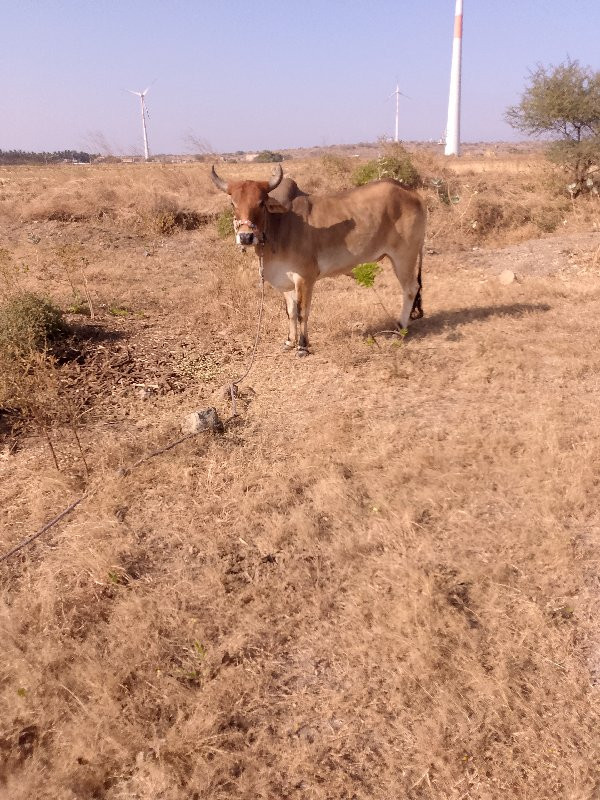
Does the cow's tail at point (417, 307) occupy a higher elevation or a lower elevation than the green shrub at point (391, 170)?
lower

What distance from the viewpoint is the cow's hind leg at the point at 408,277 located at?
657 centimetres

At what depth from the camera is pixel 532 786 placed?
7.23 ft

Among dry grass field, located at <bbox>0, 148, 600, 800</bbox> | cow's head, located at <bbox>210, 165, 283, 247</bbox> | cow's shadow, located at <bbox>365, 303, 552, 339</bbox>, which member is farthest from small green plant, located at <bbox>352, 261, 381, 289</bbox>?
cow's head, located at <bbox>210, 165, 283, 247</bbox>

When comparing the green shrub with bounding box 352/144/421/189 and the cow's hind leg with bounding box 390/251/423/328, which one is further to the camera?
the green shrub with bounding box 352/144/421/189

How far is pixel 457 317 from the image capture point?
24.2 feet

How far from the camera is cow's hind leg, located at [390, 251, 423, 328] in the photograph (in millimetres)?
6566

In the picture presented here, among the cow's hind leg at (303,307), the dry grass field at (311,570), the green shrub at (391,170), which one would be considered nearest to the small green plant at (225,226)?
the green shrub at (391,170)

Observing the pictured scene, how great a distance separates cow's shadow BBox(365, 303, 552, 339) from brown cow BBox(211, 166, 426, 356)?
1.15 feet

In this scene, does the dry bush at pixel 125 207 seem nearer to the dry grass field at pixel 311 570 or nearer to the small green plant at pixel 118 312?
the small green plant at pixel 118 312

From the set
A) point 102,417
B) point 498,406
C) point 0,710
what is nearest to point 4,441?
point 102,417

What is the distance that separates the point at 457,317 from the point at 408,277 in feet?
3.77

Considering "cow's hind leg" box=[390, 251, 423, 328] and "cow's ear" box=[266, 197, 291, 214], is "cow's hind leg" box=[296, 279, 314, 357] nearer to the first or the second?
"cow's ear" box=[266, 197, 291, 214]

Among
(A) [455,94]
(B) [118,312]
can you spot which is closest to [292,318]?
(B) [118,312]

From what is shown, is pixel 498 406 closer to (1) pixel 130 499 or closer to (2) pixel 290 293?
(2) pixel 290 293
